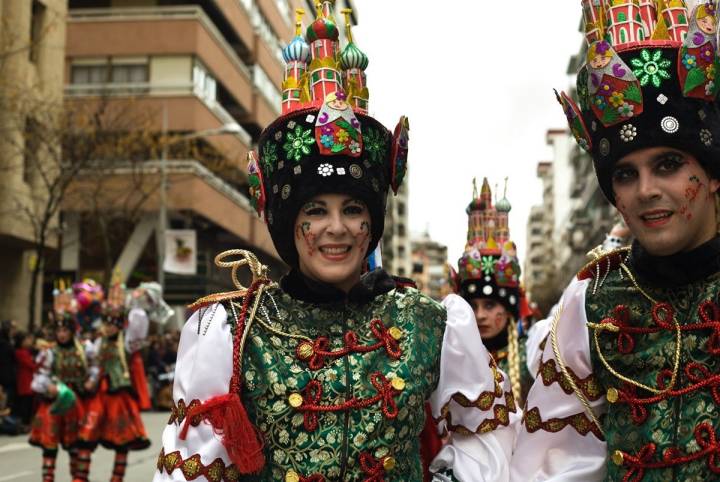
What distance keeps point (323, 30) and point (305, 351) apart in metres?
1.29

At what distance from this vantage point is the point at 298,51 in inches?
165

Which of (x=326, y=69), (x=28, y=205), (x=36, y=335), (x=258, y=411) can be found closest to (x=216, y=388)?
(x=258, y=411)

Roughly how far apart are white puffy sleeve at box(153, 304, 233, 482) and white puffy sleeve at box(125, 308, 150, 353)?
872cm

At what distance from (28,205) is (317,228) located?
21342 mm

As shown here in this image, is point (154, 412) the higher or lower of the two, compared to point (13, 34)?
lower

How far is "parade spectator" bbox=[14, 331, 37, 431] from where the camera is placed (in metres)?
18.7

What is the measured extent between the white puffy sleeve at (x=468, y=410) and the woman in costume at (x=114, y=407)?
781cm

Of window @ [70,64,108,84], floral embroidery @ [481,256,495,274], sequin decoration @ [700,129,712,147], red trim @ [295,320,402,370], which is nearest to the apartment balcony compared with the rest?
window @ [70,64,108,84]

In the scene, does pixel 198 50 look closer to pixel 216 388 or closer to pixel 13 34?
pixel 13 34

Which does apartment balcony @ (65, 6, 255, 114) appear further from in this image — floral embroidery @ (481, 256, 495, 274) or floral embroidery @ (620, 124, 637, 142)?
floral embroidery @ (620, 124, 637, 142)

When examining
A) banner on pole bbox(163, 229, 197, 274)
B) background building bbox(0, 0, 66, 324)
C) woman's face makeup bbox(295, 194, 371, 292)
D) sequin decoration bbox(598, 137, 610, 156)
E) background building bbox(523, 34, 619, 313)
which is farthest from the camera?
background building bbox(523, 34, 619, 313)

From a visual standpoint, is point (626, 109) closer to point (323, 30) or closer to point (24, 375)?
point (323, 30)

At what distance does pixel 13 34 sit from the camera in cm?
2028

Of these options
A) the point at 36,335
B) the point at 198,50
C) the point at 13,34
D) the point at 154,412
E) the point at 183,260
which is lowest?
the point at 154,412
